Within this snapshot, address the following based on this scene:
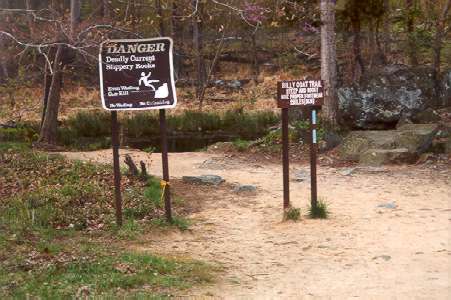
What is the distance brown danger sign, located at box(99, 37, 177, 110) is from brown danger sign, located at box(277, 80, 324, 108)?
133cm

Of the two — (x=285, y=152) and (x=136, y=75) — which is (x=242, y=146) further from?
(x=136, y=75)

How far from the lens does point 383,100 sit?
14.9 m

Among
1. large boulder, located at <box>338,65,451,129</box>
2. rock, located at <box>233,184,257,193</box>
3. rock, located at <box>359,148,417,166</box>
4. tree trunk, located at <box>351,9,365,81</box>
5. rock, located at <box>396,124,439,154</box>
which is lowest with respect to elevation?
rock, located at <box>233,184,257,193</box>

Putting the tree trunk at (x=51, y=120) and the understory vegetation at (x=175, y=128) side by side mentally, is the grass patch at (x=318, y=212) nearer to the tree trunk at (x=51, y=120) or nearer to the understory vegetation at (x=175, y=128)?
the tree trunk at (x=51, y=120)

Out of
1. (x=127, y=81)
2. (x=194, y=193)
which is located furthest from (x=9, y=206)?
(x=194, y=193)

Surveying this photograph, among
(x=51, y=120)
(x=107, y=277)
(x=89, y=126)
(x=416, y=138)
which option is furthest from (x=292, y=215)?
(x=89, y=126)

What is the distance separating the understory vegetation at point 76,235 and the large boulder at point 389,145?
168 inches

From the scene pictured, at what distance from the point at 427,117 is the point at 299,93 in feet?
23.6

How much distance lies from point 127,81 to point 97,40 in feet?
3.22

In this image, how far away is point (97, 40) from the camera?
8.40m

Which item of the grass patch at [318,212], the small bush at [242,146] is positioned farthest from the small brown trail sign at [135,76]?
the small bush at [242,146]

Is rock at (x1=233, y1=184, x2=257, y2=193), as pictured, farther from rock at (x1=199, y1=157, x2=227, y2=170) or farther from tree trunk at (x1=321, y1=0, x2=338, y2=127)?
tree trunk at (x1=321, y1=0, x2=338, y2=127)

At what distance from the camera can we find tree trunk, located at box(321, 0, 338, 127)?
1385 centimetres

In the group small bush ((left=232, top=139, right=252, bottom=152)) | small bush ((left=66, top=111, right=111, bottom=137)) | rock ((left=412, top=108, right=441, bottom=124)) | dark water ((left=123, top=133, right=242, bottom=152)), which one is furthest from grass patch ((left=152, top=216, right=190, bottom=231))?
small bush ((left=66, top=111, right=111, bottom=137))
